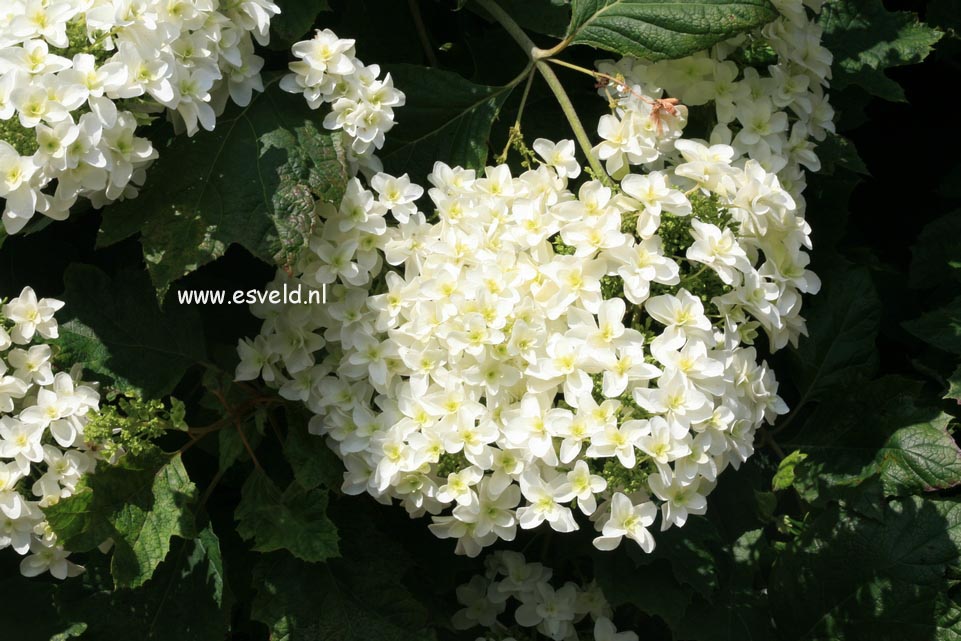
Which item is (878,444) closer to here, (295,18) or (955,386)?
(955,386)

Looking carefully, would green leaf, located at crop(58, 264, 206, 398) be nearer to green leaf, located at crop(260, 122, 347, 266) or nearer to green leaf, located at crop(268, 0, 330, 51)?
green leaf, located at crop(260, 122, 347, 266)

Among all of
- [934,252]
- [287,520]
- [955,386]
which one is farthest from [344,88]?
[934,252]

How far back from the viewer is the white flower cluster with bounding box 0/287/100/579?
179 cm

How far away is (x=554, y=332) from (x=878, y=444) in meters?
0.99

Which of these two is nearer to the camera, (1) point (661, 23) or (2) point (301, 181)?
(2) point (301, 181)

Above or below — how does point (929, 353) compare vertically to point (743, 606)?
above

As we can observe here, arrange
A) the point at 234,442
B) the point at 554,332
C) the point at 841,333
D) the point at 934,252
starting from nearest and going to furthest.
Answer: the point at 554,332 < the point at 234,442 < the point at 841,333 < the point at 934,252

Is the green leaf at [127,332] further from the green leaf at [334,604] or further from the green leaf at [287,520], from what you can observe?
the green leaf at [334,604]

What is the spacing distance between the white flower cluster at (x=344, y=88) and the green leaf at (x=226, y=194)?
0.18 feet

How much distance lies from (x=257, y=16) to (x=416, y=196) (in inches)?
16.5

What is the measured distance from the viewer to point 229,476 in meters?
2.24

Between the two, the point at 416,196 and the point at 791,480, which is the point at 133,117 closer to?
the point at 416,196

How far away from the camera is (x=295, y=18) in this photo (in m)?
2.02

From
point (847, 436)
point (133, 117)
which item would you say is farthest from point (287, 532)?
point (847, 436)
